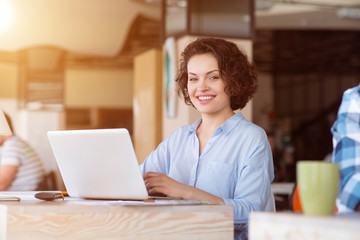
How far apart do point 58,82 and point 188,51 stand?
720 cm

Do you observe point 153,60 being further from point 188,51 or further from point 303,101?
point 303,101

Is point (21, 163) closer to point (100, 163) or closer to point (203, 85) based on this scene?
point (203, 85)

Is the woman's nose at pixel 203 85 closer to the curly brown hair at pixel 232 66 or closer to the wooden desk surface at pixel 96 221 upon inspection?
the curly brown hair at pixel 232 66

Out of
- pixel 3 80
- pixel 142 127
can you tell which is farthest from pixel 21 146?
pixel 3 80

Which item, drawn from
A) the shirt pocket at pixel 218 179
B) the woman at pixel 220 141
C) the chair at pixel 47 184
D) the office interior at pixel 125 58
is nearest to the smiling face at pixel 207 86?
the woman at pixel 220 141

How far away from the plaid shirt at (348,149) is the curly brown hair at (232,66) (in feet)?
2.43

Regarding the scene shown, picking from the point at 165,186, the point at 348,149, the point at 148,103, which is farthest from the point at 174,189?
the point at 148,103

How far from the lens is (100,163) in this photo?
5.65ft

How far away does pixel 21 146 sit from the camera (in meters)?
4.12

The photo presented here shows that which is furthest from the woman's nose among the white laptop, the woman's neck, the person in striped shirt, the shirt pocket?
the person in striped shirt

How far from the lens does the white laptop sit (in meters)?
1.64

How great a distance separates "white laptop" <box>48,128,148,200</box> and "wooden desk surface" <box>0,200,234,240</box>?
0.42ft

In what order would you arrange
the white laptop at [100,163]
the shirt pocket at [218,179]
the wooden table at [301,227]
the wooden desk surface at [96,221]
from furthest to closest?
1. the shirt pocket at [218,179]
2. the white laptop at [100,163]
3. the wooden desk surface at [96,221]
4. the wooden table at [301,227]

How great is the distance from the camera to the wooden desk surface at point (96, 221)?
5.05 ft
